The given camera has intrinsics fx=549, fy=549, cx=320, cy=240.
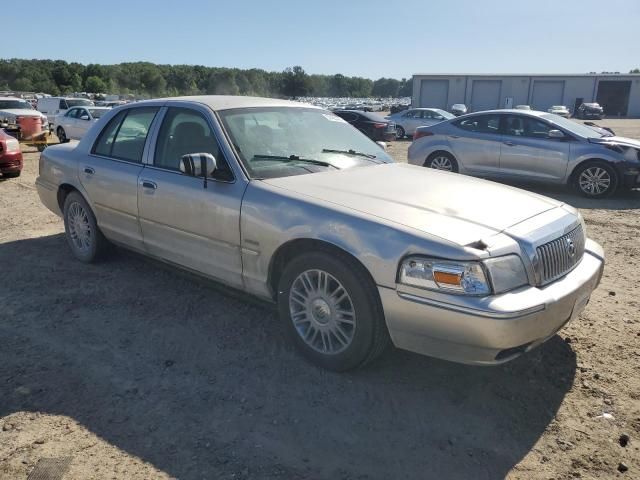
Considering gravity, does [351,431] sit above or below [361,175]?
below

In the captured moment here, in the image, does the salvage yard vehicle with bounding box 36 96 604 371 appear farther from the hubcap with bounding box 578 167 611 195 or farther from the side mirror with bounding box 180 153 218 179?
the hubcap with bounding box 578 167 611 195

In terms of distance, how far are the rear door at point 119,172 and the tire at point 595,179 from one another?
7.67 metres

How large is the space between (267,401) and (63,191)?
12.1 feet

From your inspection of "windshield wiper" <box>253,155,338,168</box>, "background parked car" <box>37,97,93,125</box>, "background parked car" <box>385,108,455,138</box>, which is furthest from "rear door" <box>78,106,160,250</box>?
"background parked car" <box>37,97,93,125</box>

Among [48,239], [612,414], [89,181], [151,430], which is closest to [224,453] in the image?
[151,430]

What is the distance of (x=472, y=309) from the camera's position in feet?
9.36

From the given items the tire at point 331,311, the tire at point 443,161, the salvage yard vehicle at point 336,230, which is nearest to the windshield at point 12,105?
the tire at point 443,161

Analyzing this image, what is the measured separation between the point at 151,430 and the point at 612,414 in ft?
8.48

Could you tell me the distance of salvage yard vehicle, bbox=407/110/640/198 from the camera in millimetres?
9398

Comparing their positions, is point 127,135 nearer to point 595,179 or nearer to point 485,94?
point 595,179

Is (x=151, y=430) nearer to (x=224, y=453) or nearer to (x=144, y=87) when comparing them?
(x=224, y=453)

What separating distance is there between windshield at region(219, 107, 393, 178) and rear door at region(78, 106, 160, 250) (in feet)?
3.31

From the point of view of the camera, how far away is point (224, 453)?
2779 mm

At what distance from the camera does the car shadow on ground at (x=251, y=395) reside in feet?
9.08
